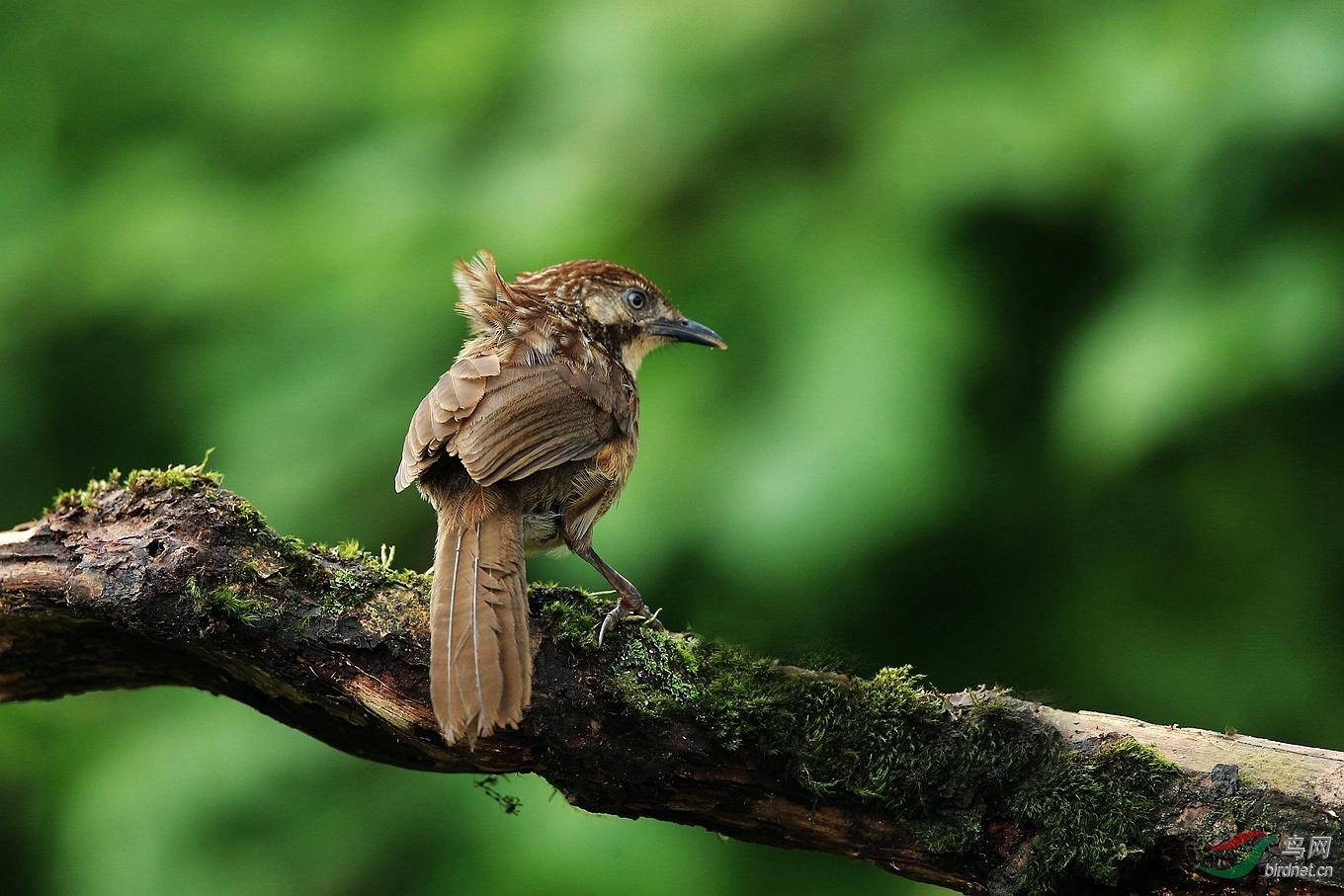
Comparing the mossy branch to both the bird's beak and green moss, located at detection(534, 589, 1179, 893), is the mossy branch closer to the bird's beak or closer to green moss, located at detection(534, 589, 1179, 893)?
green moss, located at detection(534, 589, 1179, 893)

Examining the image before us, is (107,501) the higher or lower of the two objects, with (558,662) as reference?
higher

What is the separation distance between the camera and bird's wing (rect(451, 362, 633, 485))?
346cm

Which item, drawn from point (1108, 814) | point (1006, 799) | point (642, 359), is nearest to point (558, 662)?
point (1006, 799)

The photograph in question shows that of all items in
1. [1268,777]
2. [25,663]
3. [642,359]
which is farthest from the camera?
[642,359]

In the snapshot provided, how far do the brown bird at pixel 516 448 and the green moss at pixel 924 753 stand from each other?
0.33m

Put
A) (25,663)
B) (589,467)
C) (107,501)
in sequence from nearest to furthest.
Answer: (107,501)
(25,663)
(589,467)

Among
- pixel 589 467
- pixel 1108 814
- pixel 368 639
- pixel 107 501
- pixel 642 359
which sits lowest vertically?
pixel 1108 814

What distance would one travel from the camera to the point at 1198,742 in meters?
2.83

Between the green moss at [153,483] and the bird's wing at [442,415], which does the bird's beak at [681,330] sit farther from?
the green moss at [153,483]

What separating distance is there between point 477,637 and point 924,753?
112 cm

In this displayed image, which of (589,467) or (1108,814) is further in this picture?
(589,467)

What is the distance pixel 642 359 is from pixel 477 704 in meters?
2.34

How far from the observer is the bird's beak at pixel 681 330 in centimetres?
464

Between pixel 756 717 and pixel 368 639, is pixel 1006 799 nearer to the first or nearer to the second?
pixel 756 717
